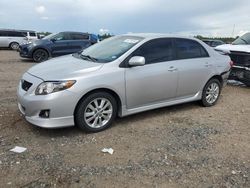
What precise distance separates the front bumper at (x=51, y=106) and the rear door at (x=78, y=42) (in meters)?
10.8

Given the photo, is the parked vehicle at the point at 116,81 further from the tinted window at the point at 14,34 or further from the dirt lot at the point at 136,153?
the tinted window at the point at 14,34

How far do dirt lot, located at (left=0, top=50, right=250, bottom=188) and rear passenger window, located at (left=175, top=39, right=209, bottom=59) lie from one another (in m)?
1.19

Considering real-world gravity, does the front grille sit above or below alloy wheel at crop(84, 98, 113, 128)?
above

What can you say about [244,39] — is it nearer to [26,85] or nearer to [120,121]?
[120,121]

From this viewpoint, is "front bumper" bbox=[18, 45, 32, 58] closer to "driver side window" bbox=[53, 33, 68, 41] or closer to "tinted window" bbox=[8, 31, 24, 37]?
"driver side window" bbox=[53, 33, 68, 41]

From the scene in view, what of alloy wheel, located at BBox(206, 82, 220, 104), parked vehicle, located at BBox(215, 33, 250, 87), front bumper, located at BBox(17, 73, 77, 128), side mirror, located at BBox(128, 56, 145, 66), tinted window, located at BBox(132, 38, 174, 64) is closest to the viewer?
front bumper, located at BBox(17, 73, 77, 128)

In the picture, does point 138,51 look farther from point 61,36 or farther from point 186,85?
point 61,36

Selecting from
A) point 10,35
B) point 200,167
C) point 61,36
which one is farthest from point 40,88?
point 10,35

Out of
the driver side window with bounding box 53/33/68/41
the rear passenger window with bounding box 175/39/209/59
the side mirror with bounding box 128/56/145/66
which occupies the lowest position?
the side mirror with bounding box 128/56/145/66

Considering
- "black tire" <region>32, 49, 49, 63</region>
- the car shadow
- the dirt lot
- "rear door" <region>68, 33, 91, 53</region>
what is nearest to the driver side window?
"rear door" <region>68, 33, 91, 53</region>

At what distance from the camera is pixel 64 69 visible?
15.3 feet

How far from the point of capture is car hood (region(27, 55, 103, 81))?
445cm

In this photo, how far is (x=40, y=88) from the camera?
4375 mm

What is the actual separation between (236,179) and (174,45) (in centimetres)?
297
